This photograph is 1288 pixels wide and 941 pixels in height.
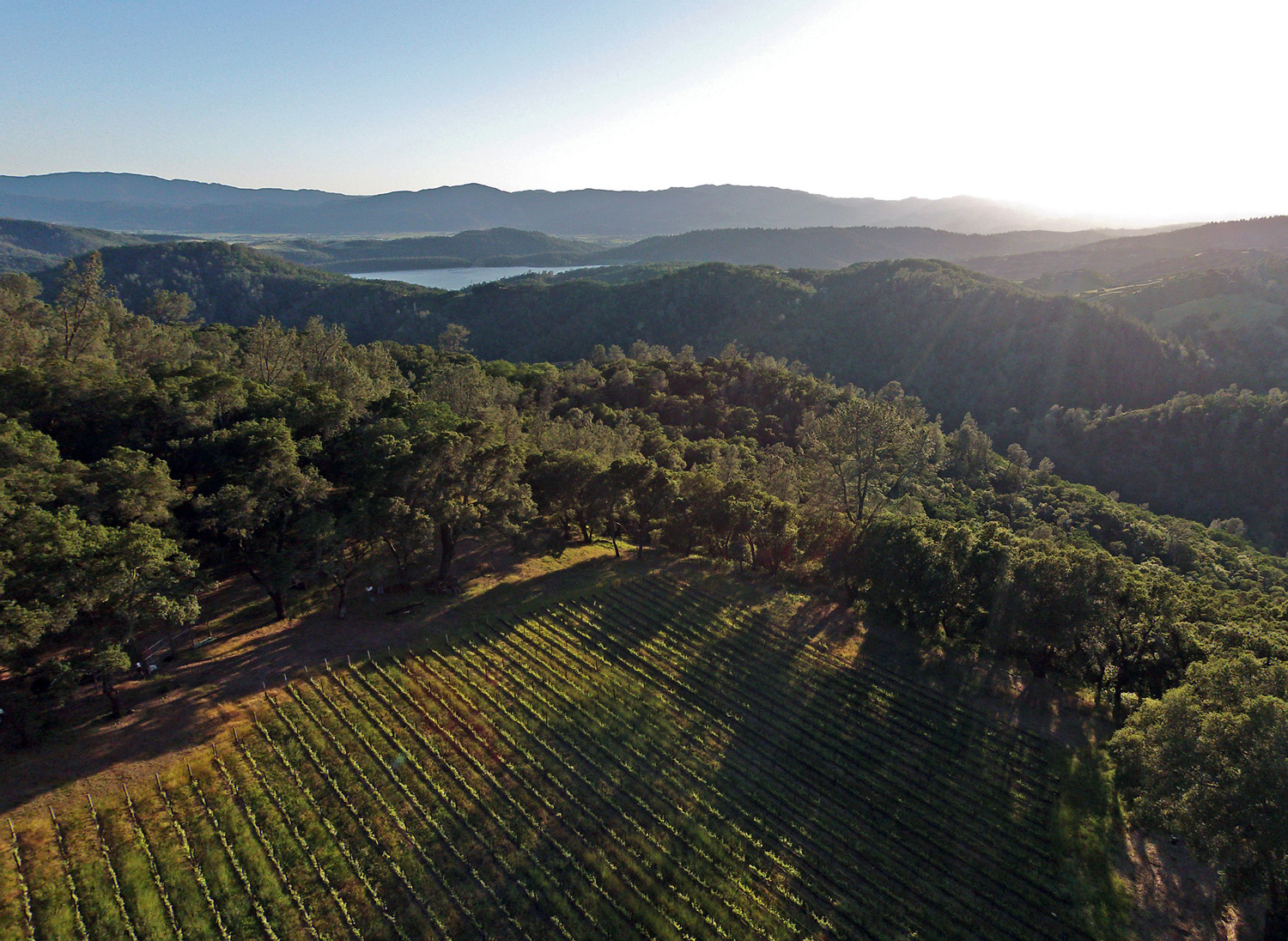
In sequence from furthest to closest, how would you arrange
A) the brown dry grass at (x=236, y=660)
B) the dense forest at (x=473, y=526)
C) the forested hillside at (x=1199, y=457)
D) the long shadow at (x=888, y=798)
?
the forested hillside at (x=1199, y=457) < the brown dry grass at (x=236, y=660) < the dense forest at (x=473, y=526) < the long shadow at (x=888, y=798)

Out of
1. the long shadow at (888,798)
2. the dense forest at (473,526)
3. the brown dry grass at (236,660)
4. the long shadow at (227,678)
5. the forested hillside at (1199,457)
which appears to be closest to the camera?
the long shadow at (888,798)

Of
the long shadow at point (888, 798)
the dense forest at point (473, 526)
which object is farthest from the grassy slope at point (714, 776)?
the dense forest at point (473, 526)

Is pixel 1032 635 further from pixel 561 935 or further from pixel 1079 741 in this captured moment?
pixel 561 935

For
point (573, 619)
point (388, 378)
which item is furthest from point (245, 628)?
point (388, 378)

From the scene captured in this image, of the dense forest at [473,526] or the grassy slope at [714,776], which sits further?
the dense forest at [473,526]

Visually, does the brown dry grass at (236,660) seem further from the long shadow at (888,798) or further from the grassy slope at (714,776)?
the long shadow at (888,798)

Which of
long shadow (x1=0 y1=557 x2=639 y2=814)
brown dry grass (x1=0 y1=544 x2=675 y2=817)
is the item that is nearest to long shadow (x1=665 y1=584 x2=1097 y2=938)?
long shadow (x1=0 y1=557 x2=639 y2=814)

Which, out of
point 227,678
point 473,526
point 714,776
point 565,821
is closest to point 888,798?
point 714,776
